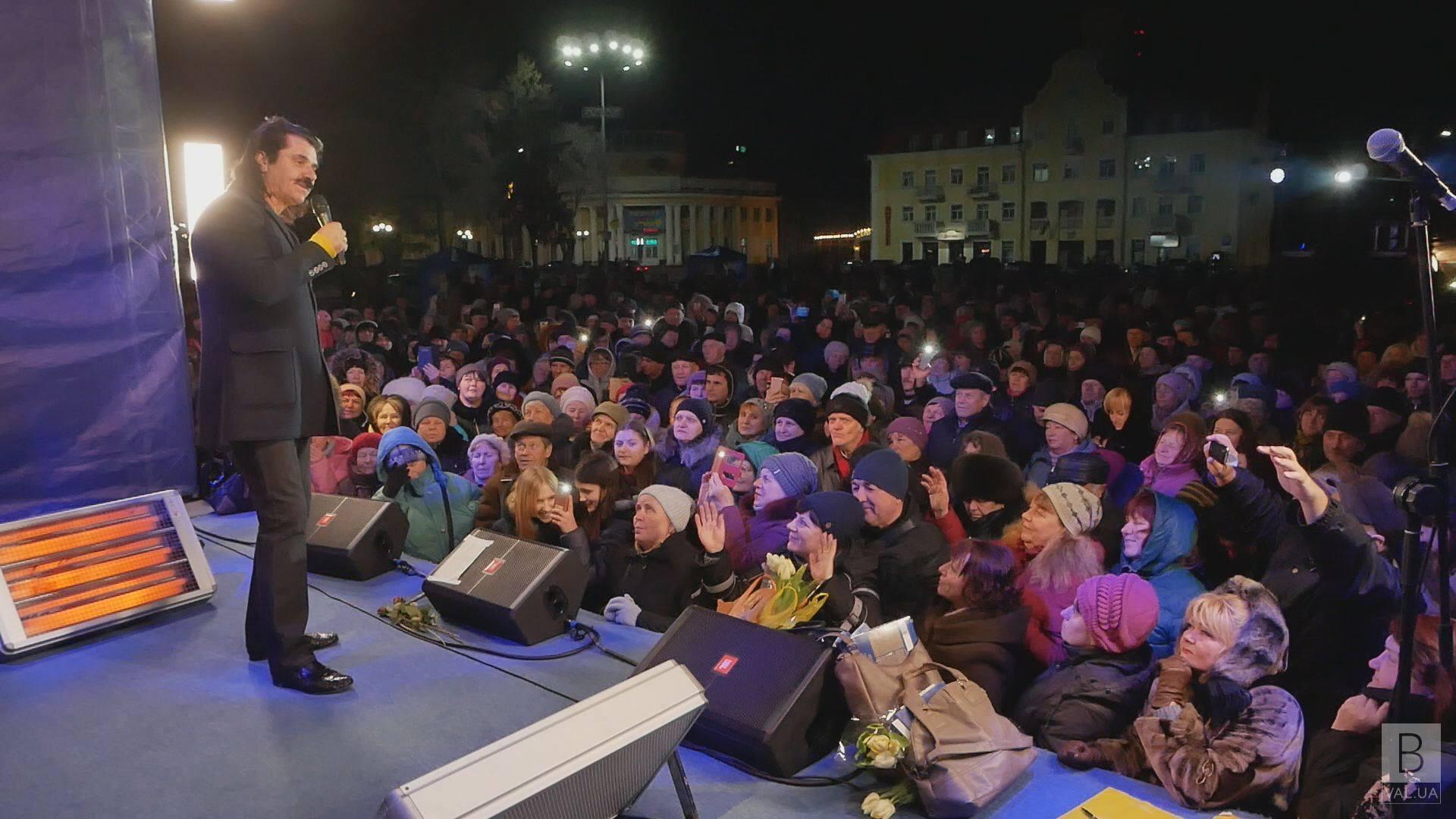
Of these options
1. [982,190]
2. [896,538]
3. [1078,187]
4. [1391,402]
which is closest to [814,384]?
[896,538]

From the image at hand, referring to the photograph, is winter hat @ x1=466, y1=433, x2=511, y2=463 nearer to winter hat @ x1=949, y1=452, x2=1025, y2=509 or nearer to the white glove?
the white glove

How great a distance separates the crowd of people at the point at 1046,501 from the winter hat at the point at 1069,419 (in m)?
0.01

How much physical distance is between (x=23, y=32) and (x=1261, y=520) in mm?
4746

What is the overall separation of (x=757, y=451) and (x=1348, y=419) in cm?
296

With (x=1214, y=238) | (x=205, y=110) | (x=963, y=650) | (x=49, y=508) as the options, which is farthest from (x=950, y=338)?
(x=1214, y=238)

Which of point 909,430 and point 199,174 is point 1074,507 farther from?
point 199,174

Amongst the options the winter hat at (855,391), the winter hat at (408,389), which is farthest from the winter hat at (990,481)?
the winter hat at (408,389)

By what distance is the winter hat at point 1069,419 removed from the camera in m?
5.41

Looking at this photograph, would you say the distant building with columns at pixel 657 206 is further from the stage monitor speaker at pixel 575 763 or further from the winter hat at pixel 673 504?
the stage monitor speaker at pixel 575 763

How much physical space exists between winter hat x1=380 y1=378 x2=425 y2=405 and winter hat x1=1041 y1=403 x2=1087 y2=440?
13.4ft

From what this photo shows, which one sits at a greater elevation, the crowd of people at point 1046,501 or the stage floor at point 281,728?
the crowd of people at point 1046,501

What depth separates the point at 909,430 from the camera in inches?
229

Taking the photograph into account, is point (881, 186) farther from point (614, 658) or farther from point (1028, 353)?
point (614, 658)

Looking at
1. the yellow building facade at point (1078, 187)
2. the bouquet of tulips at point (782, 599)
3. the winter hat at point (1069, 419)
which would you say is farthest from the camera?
the yellow building facade at point (1078, 187)
